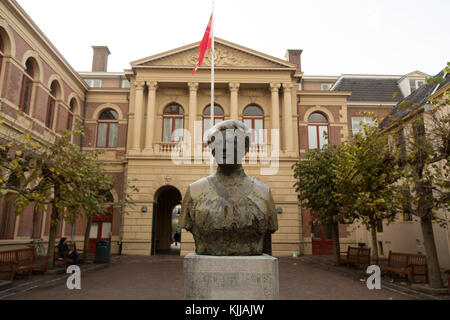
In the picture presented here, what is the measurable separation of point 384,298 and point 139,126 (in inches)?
727

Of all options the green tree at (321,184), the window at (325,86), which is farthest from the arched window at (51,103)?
the window at (325,86)

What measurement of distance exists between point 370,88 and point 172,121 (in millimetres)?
18819

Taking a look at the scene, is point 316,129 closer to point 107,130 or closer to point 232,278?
point 107,130

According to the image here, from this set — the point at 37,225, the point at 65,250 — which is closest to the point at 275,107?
the point at 65,250

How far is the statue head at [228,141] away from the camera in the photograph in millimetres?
3660

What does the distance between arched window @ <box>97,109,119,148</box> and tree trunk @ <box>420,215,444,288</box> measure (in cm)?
2073

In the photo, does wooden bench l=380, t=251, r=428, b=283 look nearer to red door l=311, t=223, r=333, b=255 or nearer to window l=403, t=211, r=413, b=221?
window l=403, t=211, r=413, b=221

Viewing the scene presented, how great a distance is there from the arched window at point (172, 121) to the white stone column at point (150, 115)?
1.27 m

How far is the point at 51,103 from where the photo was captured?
68.7 feet

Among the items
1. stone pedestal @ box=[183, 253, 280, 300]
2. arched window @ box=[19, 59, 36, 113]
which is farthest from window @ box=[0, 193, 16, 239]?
stone pedestal @ box=[183, 253, 280, 300]

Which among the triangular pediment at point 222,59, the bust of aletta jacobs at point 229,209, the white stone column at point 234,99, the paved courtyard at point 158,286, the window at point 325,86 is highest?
the window at point 325,86

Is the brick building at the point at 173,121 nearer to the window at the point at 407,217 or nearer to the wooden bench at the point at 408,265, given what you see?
the window at the point at 407,217

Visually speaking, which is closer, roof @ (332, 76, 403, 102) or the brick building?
the brick building

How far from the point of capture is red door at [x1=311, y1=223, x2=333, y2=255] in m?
23.5
